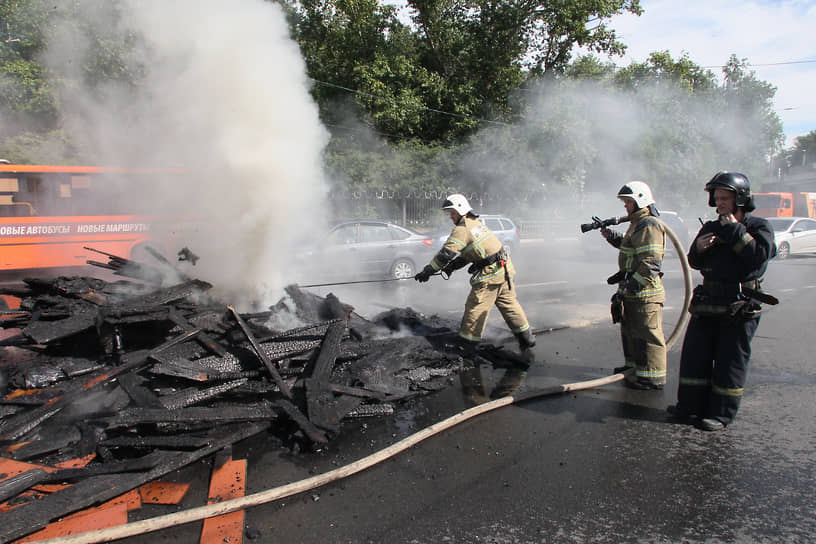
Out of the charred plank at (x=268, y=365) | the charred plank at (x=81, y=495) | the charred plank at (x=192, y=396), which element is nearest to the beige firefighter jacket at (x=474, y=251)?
the charred plank at (x=268, y=365)

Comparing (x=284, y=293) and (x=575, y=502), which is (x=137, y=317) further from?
(x=575, y=502)

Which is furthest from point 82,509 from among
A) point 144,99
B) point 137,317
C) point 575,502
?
→ point 144,99

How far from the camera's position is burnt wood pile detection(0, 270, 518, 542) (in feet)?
10.2

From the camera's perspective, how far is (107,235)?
427 inches

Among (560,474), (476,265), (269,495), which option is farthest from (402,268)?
(269,495)

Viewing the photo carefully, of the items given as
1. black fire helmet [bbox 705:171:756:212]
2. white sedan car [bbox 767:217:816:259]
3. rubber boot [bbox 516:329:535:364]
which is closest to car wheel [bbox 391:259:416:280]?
rubber boot [bbox 516:329:535:364]

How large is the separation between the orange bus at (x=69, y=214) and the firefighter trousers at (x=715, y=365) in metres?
9.09

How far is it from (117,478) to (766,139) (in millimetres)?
24576

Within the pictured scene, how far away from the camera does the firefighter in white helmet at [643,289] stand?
434 cm

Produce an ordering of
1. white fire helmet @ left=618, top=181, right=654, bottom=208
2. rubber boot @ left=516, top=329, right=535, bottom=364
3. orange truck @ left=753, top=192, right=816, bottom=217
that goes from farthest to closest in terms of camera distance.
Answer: orange truck @ left=753, top=192, right=816, bottom=217 < rubber boot @ left=516, top=329, right=535, bottom=364 < white fire helmet @ left=618, top=181, right=654, bottom=208

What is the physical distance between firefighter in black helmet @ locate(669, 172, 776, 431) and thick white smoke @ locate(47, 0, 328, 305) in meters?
4.30

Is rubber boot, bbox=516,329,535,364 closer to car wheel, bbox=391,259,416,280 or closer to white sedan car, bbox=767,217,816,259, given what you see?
car wheel, bbox=391,259,416,280

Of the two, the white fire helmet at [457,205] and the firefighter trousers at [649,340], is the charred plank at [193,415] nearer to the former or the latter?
the white fire helmet at [457,205]

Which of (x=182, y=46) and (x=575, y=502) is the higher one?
(x=182, y=46)
